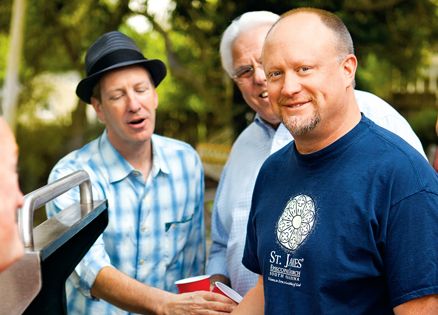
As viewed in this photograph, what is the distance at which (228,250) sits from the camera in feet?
10.4

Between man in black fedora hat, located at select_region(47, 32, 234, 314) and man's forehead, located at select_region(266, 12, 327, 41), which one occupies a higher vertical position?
man's forehead, located at select_region(266, 12, 327, 41)

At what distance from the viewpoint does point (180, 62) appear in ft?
38.1

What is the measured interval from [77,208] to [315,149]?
2.60 ft

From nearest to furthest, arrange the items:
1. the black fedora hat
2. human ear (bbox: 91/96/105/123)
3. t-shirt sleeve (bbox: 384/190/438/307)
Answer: t-shirt sleeve (bbox: 384/190/438/307), the black fedora hat, human ear (bbox: 91/96/105/123)

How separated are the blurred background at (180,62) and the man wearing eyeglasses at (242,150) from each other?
4.85 m

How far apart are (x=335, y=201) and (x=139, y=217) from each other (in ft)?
4.50

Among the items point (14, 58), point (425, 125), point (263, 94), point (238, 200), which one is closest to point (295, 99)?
point (263, 94)

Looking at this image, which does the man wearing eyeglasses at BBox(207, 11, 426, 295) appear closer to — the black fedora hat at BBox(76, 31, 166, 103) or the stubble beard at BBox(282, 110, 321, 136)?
the black fedora hat at BBox(76, 31, 166, 103)

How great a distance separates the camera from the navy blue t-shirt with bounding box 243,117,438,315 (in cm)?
189

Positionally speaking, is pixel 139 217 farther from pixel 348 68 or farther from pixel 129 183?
pixel 348 68

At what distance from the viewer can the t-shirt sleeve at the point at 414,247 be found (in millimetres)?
1873

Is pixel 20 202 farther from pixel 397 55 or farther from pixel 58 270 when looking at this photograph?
pixel 397 55

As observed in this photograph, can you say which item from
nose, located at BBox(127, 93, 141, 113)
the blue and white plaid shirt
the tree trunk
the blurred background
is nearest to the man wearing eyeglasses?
the blue and white plaid shirt

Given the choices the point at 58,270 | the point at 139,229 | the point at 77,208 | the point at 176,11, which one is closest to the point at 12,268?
the point at 58,270
